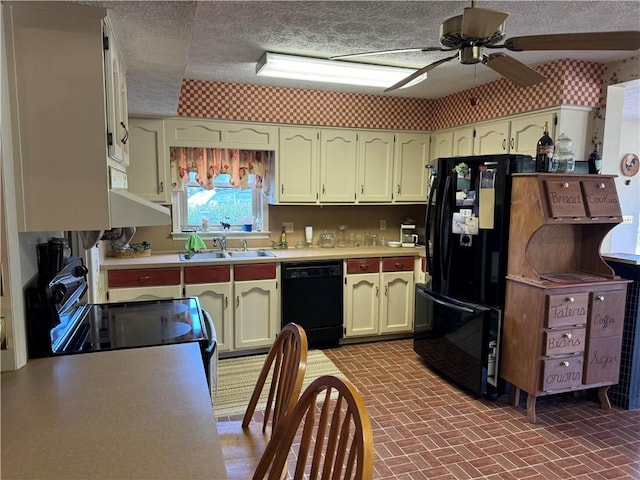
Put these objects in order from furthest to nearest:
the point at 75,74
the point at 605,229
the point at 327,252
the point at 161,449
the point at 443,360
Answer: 1. the point at 327,252
2. the point at 443,360
3. the point at 605,229
4. the point at 75,74
5. the point at 161,449

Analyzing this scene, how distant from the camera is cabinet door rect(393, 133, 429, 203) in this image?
4.44 m

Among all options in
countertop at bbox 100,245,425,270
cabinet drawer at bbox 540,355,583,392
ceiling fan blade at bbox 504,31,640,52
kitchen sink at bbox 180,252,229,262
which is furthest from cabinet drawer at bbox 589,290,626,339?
kitchen sink at bbox 180,252,229,262

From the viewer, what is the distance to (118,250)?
3.69 m

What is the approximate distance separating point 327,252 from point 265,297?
2.35 feet

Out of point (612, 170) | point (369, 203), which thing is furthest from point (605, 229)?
point (369, 203)

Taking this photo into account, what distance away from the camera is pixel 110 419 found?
122 centimetres

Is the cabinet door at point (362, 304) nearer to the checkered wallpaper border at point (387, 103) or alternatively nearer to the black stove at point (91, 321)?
the checkered wallpaper border at point (387, 103)

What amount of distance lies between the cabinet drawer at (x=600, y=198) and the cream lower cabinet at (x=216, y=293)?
2.71 m

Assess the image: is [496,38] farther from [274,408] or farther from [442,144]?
[442,144]

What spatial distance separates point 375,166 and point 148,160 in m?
2.13

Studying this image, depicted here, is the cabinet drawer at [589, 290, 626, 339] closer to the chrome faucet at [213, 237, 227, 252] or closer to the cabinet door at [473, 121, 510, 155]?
the cabinet door at [473, 121, 510, 155]

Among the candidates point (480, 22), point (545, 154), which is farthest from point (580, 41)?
point (545, 154)

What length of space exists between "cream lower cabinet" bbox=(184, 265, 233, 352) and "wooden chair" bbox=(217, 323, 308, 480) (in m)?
2.03

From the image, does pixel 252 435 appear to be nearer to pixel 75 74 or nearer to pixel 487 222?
pixel 75 74
